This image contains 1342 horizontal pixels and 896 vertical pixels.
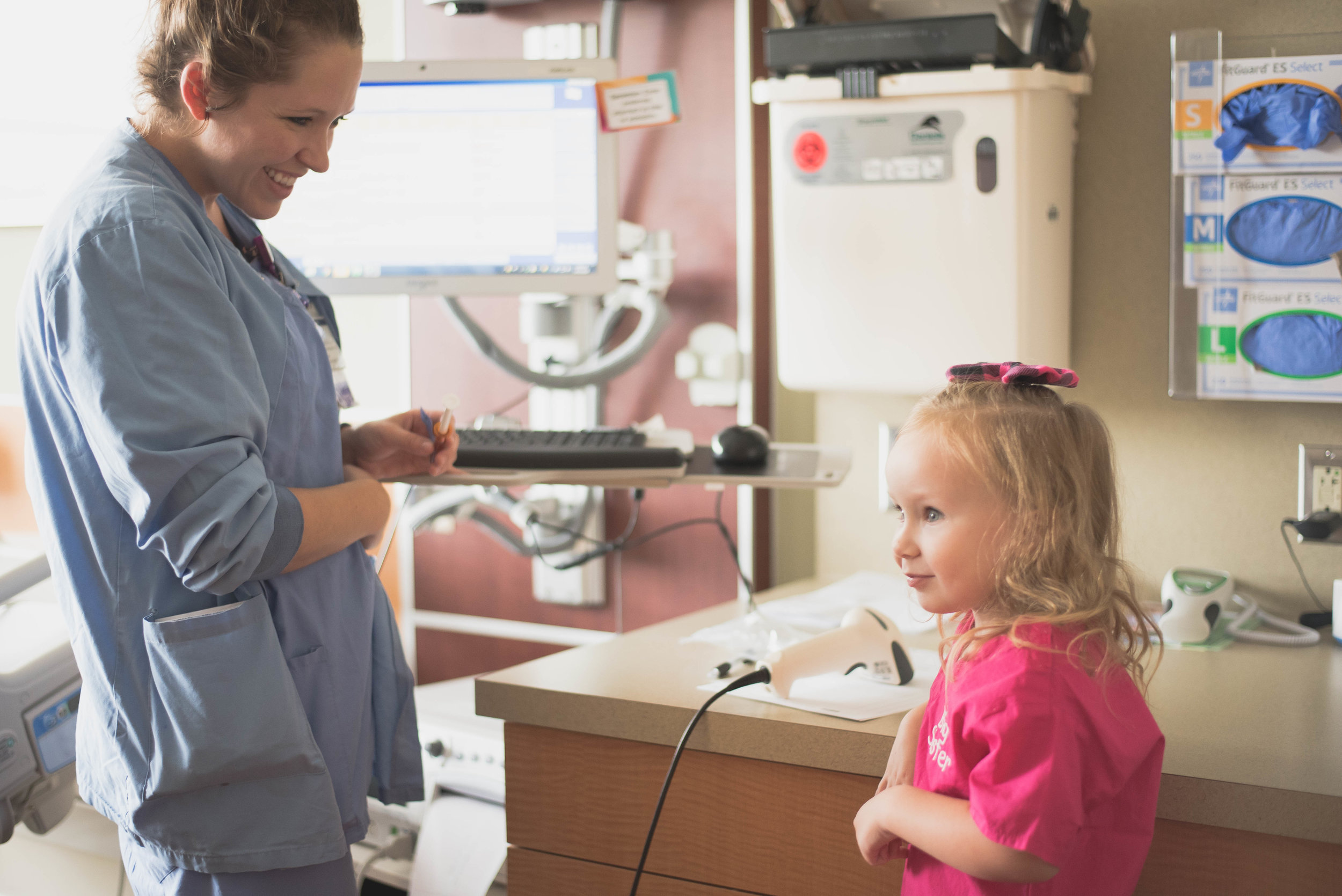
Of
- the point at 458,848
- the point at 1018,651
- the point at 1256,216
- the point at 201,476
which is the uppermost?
the point at 1256,216

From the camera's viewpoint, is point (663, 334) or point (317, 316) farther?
point (663, 334)

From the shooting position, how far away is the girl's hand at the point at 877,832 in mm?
828

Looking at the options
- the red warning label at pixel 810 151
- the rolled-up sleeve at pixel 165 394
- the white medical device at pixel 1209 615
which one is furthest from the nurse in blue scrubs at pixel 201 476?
the white medical device at pixel 1209 615

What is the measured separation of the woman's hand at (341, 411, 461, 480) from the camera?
1186mm

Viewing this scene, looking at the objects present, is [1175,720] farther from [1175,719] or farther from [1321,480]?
[1321,480]

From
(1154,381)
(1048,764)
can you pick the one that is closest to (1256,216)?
(1154,381)

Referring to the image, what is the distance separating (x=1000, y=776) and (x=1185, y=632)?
2.25 feet

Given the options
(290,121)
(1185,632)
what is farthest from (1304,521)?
(290,121)

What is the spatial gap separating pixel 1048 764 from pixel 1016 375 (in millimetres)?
273

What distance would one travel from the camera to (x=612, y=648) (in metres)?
1.31

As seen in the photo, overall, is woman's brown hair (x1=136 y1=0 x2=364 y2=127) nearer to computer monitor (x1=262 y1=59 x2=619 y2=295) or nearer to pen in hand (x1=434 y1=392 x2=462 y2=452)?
pen in hand (x1=434 y1=392 x2=462 y2=452)

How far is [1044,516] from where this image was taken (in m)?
0.80

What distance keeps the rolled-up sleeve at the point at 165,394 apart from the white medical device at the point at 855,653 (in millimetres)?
501

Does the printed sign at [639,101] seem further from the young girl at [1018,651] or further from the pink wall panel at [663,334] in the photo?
the young girl at [1018,651]
